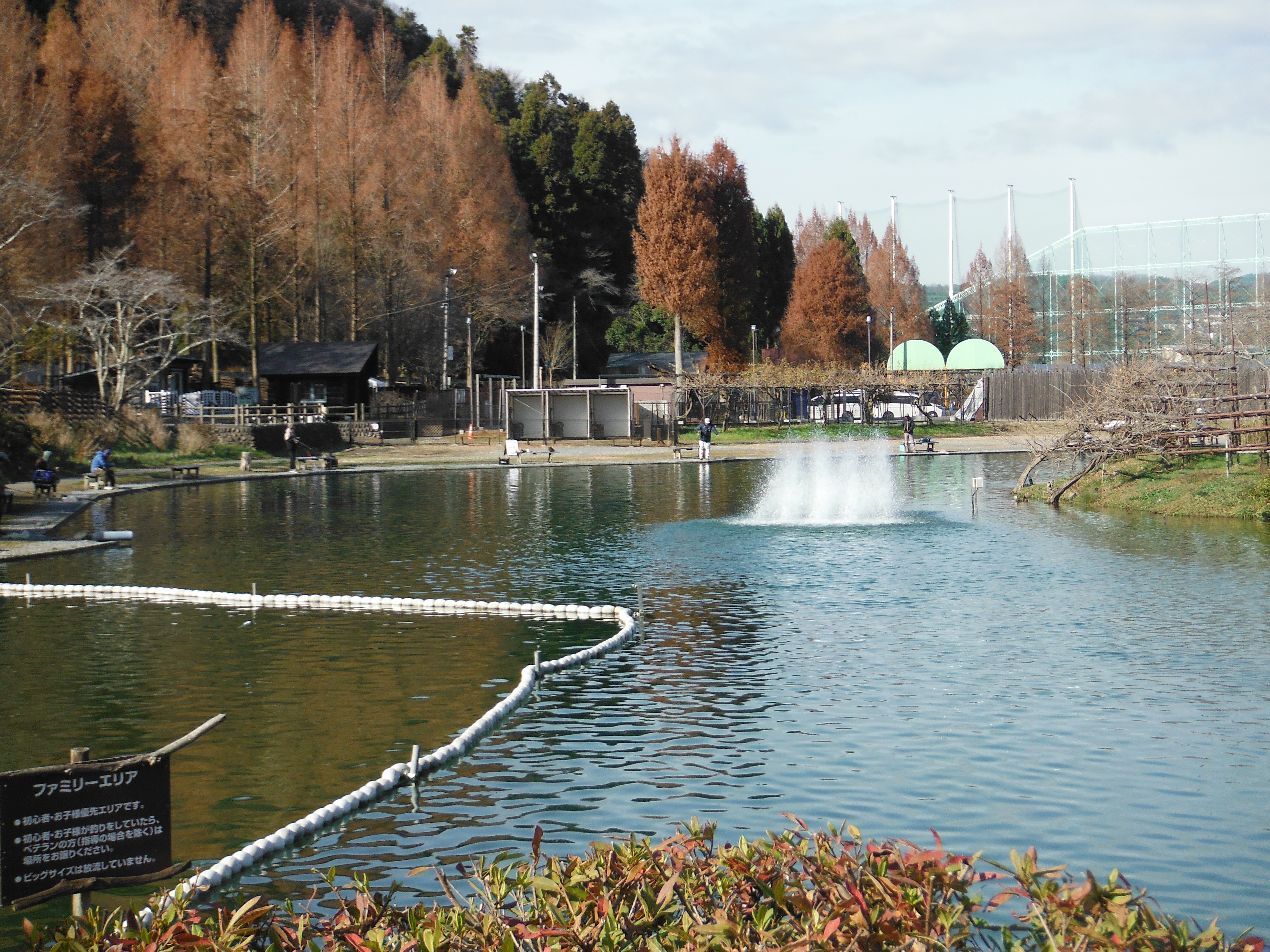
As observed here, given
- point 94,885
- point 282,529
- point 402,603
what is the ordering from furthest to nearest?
1. point 282,529
2. point 402,603
3. point 94,885

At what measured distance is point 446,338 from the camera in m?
74.7

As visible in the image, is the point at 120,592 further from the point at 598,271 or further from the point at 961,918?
the point at 598,271

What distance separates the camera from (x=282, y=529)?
27875mm

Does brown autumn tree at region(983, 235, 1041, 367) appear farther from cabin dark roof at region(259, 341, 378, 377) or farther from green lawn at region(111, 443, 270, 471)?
green lawn at region(111, 443, 270, 471)

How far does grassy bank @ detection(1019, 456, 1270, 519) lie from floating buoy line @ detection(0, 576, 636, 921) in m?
17.8

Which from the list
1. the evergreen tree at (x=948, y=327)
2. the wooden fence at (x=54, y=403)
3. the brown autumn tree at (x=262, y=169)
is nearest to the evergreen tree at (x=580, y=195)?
A: the brown autumn tree at (x=262, y=169)

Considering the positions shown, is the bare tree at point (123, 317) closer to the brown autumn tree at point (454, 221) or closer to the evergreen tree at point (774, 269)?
the brown autumn tree at point (454, 221)

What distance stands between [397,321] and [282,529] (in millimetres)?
58674

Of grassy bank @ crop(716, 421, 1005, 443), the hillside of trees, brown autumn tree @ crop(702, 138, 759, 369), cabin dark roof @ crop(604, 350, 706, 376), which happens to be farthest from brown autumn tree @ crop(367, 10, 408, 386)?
grassy bank @ crop(716, 421, 1005, 443)

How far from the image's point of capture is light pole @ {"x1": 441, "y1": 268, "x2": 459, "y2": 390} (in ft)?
244

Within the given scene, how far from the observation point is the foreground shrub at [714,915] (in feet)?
16.3

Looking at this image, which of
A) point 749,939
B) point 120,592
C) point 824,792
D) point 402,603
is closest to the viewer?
point 749,939

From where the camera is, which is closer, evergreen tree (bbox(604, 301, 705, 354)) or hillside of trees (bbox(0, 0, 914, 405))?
hillside of trees (bbox(0, 0, 914, 405))

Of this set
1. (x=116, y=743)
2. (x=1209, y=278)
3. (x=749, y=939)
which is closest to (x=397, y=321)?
(x=1209, y=278)
